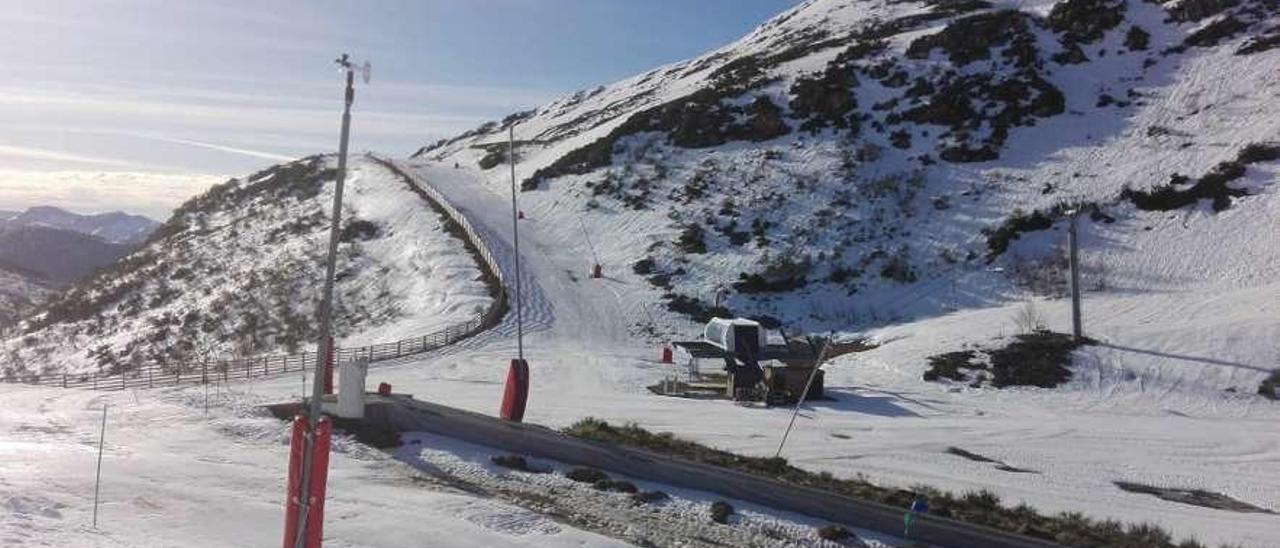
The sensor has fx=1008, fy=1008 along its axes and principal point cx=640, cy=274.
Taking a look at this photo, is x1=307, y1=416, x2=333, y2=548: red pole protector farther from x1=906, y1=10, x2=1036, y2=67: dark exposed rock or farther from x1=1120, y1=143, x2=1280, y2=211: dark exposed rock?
x1=906, y1=10, x2=1036, y2=67: dark exposed rock

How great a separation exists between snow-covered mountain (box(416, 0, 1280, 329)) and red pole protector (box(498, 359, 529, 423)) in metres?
27.4

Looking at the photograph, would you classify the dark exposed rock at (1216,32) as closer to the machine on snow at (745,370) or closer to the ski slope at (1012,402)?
the ski slope at (1012,402)

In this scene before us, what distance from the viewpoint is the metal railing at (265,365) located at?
3023 cm

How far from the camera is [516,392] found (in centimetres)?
1956

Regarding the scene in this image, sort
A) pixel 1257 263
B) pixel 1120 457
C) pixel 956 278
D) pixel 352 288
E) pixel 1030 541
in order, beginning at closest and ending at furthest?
pixel 1030 541 → pixel 1120 457 → pixel 1257 263 → pixel 956 278 → pixel 352 288

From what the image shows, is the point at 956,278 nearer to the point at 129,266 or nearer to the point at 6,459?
the point at 6,459

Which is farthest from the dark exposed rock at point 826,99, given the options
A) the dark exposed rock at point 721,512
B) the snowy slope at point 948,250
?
the dark exposed rock at point 721,512

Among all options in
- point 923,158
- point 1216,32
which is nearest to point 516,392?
point 923,158

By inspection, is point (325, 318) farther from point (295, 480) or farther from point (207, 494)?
point (207, 494)

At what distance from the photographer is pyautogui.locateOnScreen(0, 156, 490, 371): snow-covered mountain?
45844 mm

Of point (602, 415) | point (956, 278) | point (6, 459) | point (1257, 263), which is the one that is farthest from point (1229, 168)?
point (6, 459)

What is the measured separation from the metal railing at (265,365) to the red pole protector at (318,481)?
15.2 meters

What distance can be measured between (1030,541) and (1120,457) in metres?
9.83

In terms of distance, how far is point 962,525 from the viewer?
1320 centimetres
